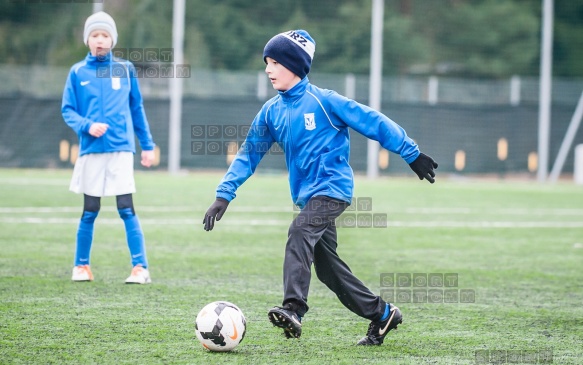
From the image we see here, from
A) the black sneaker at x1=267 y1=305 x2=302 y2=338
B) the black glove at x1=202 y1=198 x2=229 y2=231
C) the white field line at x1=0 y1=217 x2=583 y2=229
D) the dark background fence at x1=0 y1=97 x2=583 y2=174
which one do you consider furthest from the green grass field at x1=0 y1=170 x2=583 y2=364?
the dark background fence at x1=0 y1=97 x2=583 y2=174

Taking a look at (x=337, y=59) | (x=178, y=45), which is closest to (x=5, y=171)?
(x=178, y=45)

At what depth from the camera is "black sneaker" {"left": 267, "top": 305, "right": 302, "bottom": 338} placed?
4711 millimetres

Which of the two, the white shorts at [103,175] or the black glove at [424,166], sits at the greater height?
the black glove at [424,166]

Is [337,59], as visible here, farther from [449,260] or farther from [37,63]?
[449,260]

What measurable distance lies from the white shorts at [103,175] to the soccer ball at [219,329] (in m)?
2.52

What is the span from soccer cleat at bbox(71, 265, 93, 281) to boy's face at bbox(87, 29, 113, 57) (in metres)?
1.63

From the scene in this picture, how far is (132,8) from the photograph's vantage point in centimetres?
3256

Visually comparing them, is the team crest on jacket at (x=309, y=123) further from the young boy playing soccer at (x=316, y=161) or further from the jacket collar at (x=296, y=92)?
the jacket collar at (x=296, y=92)

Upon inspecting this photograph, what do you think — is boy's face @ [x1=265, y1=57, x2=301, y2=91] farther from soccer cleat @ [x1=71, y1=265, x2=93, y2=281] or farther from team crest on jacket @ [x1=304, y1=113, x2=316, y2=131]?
soccer cleat @ [x1=71, y1=265, x2=93, y2=281]

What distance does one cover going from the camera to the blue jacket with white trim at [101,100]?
7285 millimetres

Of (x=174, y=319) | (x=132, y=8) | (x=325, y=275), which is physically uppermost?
(x=132, y=8)

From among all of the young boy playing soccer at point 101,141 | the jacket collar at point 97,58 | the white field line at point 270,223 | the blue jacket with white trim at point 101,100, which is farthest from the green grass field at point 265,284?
the jacket collar at point 97,58

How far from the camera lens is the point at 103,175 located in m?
7.29

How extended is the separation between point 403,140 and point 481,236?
21.8 feet
